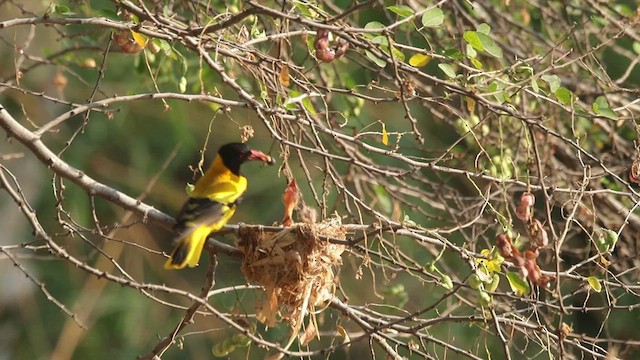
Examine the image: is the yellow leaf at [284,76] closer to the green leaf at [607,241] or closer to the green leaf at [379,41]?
the green leaf at [379,41]

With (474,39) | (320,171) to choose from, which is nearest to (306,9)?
(474,39)

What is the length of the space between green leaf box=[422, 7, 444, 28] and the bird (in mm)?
887

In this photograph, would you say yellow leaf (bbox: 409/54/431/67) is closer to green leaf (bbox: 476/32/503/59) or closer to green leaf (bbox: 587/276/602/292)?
green leaf (bbox: 476/32/503/59)

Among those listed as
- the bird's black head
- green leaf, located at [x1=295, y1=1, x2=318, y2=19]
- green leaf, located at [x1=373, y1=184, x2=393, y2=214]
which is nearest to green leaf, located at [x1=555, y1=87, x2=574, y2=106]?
green leaf, located at [x1=295, y1=1, x2=318, y2=19]

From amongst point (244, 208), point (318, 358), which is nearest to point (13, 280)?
point (244, 208)

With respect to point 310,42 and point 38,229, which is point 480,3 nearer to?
point 310,42

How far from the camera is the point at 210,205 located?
3969mm

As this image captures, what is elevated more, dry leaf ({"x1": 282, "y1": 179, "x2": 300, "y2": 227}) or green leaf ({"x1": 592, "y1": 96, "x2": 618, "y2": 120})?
green leaf ({"x1": 592, "y1": 96, "x2": 618, "y2": 120})

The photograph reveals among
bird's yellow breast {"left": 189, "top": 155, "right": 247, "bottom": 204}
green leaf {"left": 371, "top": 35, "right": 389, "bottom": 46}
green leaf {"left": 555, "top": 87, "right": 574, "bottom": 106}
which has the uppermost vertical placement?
green leaf {"left": 371, "top": 35, "right": 389, "bottom": 46}

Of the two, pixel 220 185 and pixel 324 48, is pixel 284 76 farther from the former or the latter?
pixel 220 185

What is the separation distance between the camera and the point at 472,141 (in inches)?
184

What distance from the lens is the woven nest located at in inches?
135

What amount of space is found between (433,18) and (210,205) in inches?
47.1

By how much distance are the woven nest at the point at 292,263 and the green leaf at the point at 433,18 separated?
0.68 meters
